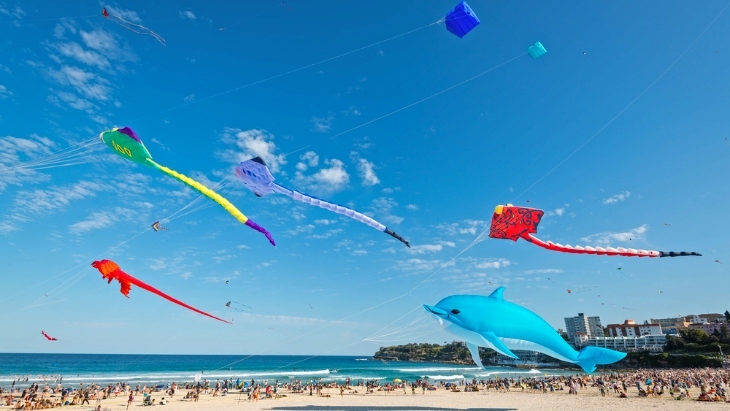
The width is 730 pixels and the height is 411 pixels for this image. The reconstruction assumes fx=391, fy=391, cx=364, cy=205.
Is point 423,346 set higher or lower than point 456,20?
lower

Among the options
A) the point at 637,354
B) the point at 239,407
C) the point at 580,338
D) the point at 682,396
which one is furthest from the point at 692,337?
the point at 239,407

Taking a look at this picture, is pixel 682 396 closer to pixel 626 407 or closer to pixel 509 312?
pixel 626 407

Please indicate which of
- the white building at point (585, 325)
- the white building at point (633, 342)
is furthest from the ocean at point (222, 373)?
the white building at point (585, 325)

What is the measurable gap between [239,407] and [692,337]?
259 ft

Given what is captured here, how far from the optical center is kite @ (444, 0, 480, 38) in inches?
447

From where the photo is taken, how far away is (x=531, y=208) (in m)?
13.6

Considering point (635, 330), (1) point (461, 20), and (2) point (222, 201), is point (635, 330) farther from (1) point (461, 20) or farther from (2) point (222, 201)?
(2) point (222, 201)

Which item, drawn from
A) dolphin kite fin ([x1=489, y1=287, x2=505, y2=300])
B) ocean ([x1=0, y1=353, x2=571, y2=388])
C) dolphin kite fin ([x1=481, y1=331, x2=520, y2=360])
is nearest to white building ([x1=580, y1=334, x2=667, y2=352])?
ocean ([x1=0, y1=353, x2=571, y2=388])

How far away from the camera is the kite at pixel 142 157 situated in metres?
10.4

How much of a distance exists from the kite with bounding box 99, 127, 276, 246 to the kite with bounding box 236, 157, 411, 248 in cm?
87

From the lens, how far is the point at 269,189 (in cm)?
1174

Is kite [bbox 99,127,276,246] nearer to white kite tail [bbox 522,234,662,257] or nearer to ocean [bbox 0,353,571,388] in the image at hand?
white kite tail [bbox 522,234,662,257]

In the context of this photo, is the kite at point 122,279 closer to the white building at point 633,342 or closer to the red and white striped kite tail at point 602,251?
the red and white striped kite tail at point 602,251

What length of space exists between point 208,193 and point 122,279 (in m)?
4.73
